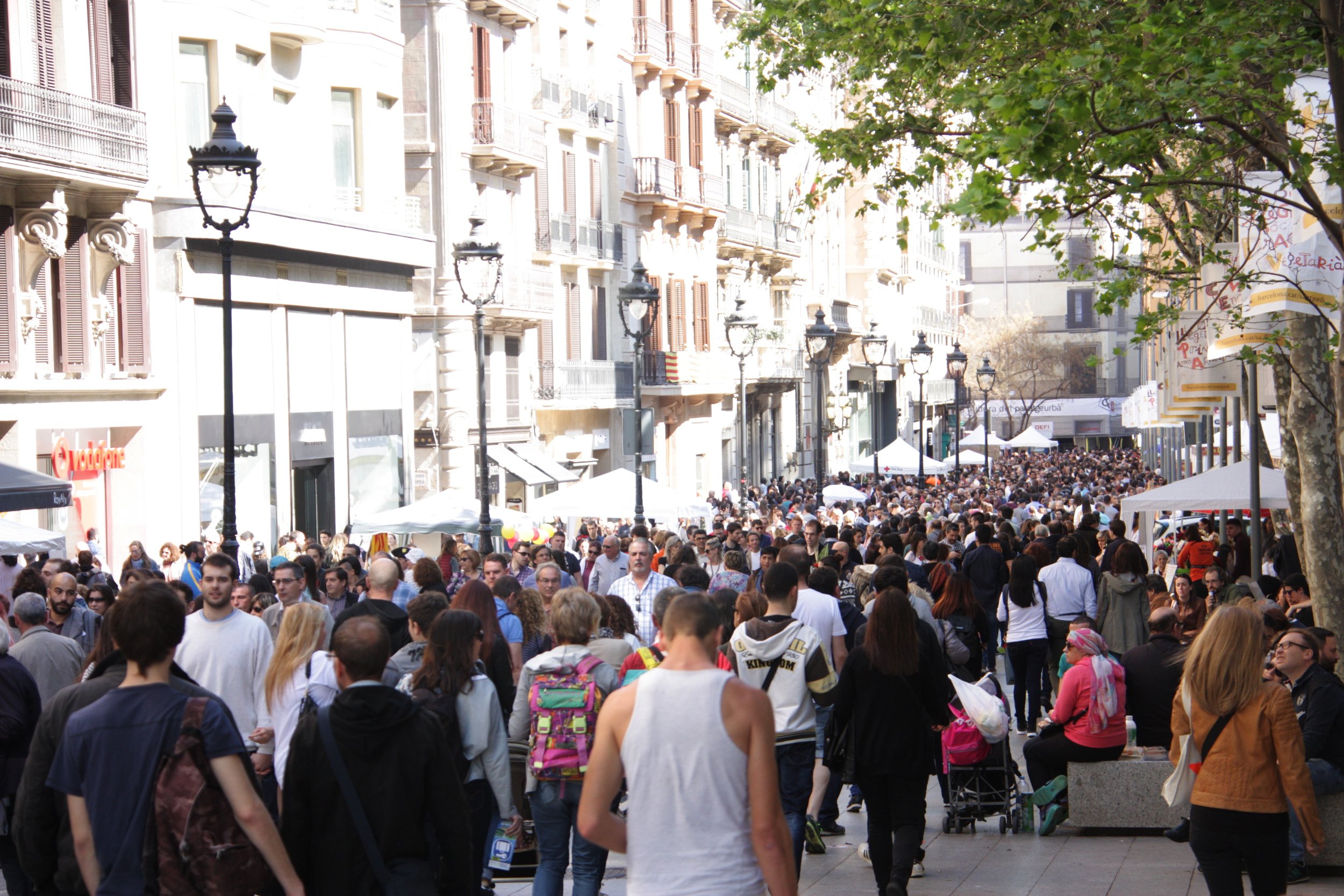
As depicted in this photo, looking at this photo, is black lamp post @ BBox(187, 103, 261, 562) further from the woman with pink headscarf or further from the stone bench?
the stone bench

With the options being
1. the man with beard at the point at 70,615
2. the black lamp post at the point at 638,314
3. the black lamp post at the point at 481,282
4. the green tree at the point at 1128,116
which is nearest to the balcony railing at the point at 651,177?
the black lamp post at the point at 638,314

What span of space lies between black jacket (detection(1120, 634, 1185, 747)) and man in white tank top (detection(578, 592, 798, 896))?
6.23 m

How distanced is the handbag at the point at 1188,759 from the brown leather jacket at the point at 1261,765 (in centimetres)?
3

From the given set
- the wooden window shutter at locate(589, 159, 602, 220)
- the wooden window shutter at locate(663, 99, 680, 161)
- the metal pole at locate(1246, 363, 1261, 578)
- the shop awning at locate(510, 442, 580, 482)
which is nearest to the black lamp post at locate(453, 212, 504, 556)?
the metal pole at locate(1246, 363, 1261, 578)

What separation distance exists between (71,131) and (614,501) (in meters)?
9.05

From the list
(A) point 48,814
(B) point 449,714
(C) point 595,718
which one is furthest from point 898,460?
(A) point 48,814

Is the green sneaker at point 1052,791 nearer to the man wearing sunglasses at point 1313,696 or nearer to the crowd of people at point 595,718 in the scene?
the crowd of people at point 595,718

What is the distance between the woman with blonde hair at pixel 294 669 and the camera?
7.60 metres

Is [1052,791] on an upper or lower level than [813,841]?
upper

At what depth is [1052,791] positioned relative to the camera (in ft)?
34.9

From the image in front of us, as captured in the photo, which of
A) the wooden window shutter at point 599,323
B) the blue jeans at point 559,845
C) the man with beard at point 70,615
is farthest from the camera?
the wooden window shutter at point 599,323

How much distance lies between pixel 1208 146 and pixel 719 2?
3939 cm

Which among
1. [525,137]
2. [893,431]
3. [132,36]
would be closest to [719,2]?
→ [525,137]

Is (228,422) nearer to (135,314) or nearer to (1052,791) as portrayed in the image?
(1052,791)
